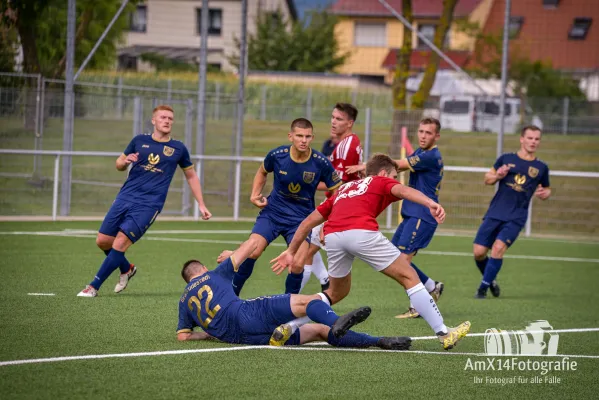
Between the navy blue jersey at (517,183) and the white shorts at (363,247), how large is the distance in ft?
17.3

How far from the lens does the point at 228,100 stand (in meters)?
26.8

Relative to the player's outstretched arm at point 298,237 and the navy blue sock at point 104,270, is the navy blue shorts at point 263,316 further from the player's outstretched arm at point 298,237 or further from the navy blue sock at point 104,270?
the navy blue sock at point 104,270

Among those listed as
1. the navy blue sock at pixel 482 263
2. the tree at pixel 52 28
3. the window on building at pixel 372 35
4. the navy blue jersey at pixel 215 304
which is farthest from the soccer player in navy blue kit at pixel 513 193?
the window on building at pixel 372 35

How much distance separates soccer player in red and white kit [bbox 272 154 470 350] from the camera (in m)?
8.36

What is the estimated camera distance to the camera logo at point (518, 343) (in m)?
8.73

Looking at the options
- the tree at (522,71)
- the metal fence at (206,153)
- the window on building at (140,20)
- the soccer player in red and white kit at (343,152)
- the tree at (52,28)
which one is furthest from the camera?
the window on building at (140,20)

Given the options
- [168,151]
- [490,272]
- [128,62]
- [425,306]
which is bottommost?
[490,272]

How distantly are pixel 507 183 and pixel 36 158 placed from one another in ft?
41.8

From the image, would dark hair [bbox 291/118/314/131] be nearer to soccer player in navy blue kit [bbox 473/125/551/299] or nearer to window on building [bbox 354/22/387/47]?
soccer player in navy blue kit [bbox 473/125/551/299]

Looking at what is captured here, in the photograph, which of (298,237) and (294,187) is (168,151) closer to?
(294,187)

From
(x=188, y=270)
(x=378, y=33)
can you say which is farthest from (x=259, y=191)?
(x=378, y=33)

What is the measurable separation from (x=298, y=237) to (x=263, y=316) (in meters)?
0.83

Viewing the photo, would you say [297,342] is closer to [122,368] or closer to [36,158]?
→ [122,368]

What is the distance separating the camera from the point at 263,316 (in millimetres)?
8297
